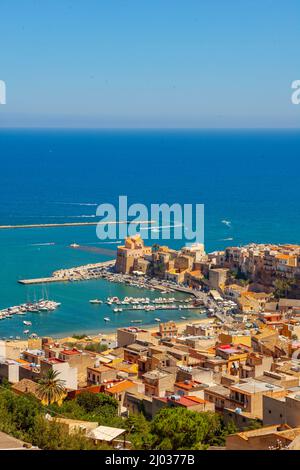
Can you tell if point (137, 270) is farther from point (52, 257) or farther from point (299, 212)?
point (299, 212)

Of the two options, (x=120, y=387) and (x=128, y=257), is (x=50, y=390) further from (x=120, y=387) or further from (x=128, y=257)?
(x=128, y=257)

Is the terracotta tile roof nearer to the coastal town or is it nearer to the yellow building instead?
the coastal town

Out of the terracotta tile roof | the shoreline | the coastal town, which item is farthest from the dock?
the terracotta tile roof

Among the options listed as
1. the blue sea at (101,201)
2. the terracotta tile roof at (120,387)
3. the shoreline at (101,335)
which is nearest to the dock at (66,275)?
the blue sea at (101,201)

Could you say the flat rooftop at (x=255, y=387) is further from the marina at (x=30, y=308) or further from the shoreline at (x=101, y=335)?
the marina at (x=30, y=308)
